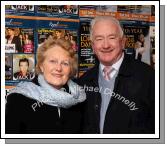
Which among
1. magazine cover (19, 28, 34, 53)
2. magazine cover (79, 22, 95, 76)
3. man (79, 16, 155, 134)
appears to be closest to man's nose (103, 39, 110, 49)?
man (79, 16, 155, 134)

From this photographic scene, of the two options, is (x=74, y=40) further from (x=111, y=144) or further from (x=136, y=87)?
(x=111, y=144)

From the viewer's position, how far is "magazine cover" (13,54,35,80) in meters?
2.77

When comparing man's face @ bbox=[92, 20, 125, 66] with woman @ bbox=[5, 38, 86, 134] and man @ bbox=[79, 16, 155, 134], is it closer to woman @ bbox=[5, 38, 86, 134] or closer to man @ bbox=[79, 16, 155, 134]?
man @ bbox=[79, 16, 155, 134]

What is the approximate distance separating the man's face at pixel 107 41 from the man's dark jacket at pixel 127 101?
3.9 inches

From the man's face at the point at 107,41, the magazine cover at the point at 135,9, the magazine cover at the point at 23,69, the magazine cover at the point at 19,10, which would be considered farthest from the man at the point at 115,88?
the magazine cover at the point at 19,10

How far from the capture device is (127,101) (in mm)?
2771

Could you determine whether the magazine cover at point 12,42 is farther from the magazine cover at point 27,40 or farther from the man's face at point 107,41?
the man's face at point 107,41

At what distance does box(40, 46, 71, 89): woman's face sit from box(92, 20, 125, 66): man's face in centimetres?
27

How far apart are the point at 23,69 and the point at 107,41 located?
74 centimetres

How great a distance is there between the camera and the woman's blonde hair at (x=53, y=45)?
277 cm

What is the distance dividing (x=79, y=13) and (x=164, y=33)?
29.1 inches

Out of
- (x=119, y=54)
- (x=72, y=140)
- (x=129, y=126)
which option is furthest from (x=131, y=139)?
(x=119, y=54)

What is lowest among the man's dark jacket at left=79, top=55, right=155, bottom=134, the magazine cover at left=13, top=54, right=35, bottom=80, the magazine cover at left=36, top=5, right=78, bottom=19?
the man's dark jacket at left=79, top=55, right=155, bottom=134

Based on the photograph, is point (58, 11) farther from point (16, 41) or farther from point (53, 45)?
point (16, 41)
